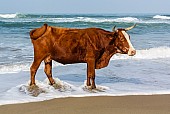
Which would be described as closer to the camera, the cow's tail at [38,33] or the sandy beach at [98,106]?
the sandy beach at [98,106]

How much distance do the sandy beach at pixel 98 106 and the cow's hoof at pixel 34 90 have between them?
24.3 inches

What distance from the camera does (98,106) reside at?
5816 millimetres

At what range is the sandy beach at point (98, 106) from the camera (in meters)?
5.45

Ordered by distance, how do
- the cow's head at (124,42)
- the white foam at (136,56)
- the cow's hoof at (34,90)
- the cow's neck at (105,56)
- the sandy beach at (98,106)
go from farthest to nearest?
the white foam at (136,56)
the cow's neck at (105,56)
the cow's head at (124,42)
the cow's hoof at (34,90)
the sandy beach at (98,106)

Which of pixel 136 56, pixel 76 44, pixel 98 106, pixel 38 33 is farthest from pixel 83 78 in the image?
pixel 136 56

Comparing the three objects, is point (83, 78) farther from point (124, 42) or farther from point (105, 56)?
point (124, 42)

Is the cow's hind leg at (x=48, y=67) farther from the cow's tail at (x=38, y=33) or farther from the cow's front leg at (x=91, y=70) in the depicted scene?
the cow's front leg at (x=91, y=70)

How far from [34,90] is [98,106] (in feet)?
5.58

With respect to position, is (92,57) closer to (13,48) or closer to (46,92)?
(46,92)

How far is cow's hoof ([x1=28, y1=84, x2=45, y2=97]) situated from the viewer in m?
6.75

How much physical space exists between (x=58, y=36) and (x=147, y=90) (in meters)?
2.01

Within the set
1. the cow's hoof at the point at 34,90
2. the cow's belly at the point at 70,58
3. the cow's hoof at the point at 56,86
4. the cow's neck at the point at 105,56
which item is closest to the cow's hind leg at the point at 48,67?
the cow's hoof at the point at 56,86

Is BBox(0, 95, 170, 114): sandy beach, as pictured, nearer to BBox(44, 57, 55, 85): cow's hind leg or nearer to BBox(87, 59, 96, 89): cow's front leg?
BBox(87, 59, 96, 89): cow's front leg

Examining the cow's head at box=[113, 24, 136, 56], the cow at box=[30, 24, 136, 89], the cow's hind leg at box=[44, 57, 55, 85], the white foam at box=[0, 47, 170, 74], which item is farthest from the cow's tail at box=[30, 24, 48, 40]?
the white foam at box=[0, 47, 170, 74]
